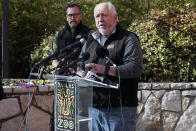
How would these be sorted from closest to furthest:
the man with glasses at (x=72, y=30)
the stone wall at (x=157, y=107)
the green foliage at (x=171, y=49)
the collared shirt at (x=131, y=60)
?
the collared shirt at (x=131, y=60) < the man with glasses at (x=72, y=30) < the stone wall at (x=157, y=107) < the green foliage at (x=171, y=49)

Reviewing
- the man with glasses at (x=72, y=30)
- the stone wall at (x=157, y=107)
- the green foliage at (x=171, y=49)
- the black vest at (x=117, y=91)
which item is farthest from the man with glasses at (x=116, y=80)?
the green foliage at (x=171, y=49)

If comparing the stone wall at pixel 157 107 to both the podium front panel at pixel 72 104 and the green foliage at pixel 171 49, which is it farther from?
the podium front panel at pixel 72 104

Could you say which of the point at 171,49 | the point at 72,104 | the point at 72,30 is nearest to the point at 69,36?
the point at 72,30

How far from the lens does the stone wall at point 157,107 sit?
640 cm

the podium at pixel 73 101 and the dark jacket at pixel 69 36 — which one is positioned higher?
the dark jacket at pixel 69 36

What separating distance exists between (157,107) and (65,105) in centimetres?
361

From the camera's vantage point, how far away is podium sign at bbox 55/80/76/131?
3.16 meters

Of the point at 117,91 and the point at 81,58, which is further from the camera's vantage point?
the point at 117,91

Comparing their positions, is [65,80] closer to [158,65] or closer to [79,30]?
[79,30]

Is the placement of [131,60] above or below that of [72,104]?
above

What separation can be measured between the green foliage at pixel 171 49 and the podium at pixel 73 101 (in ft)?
14.3

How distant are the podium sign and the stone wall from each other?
299cm

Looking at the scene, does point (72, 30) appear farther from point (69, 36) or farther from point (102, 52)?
point (102, 52)

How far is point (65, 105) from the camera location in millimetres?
3232
